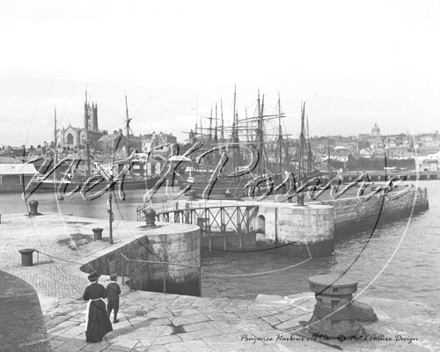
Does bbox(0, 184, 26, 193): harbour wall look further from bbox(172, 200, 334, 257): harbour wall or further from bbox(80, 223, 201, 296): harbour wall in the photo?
bbox(80, 223, 201, 296): harbour wall

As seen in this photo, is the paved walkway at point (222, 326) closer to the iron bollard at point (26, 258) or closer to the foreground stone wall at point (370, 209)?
the iron bollard at point (26, 258)

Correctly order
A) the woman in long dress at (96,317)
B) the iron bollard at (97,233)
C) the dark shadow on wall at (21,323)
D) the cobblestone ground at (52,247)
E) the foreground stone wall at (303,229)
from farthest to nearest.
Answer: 1. the foreground stone wall at (303,229)
2. the iron bollard at (97,233)
3. the cobblestone ground at (52,247)
4. the woman in long dress at (96,317)
5. the dark shadow on wall at (21,323)

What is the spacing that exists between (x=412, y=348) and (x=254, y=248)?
22.7 m

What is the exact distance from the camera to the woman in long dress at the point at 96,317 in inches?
333

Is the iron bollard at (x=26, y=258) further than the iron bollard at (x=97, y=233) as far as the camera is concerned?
No

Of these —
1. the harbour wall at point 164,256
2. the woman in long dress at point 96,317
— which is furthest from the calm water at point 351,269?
the woman in long dress at point 96,317

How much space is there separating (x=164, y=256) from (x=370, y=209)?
108 feet

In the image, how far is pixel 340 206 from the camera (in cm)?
4016

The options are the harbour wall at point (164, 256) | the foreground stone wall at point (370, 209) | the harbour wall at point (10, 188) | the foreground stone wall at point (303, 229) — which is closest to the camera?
the harbour wall at point (164, 256)

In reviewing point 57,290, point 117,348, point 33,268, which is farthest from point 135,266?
point 117,348

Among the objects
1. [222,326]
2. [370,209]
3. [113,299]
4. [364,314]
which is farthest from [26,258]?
[370,209]

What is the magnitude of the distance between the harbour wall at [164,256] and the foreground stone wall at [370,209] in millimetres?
16359

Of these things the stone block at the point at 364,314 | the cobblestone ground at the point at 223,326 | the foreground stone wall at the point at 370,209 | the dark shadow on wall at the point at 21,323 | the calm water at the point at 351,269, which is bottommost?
the calm water at the point at 351,269

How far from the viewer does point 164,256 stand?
17969mm
